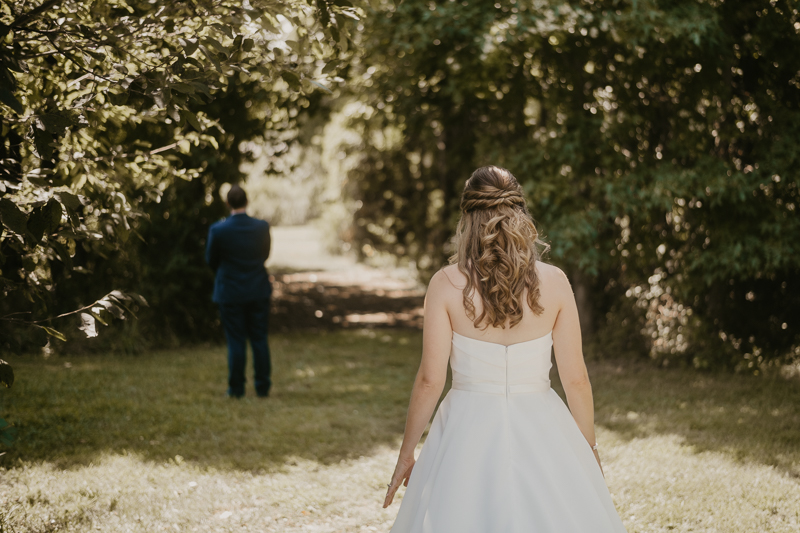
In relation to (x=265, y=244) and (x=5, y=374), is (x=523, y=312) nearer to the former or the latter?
(x=5, y=374)

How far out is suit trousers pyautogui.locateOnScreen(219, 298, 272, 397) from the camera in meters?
6.98

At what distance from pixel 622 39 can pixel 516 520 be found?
6451mm

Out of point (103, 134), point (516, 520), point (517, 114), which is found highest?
point (517, 114)

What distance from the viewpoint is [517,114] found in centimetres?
973

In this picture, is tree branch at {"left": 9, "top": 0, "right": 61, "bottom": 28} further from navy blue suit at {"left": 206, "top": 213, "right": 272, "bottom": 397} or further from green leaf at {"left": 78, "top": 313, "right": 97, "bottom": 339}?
navy blue suit at {"left": 206, "top": 213, "right": 272, "bottom": 397}

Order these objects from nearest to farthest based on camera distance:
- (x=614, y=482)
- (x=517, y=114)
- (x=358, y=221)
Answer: (x=614, y=482) < (x=517, y=114) < (x=358, y=221)

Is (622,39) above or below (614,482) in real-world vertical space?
above

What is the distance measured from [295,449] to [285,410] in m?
1.15

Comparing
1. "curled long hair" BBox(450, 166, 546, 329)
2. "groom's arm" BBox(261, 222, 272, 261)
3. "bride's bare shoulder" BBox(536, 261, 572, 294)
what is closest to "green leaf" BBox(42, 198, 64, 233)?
"curled long hair" BBox(450, 166, 546, 329)

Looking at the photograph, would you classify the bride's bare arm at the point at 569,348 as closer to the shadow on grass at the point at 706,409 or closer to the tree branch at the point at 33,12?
the tree branch at the point at 33,12

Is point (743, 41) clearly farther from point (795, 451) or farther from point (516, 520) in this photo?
point (516, 520)

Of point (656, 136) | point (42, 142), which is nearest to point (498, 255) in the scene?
point (42, 142)

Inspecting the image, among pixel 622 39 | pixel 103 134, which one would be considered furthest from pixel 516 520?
pixel 622 39

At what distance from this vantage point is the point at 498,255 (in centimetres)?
283
